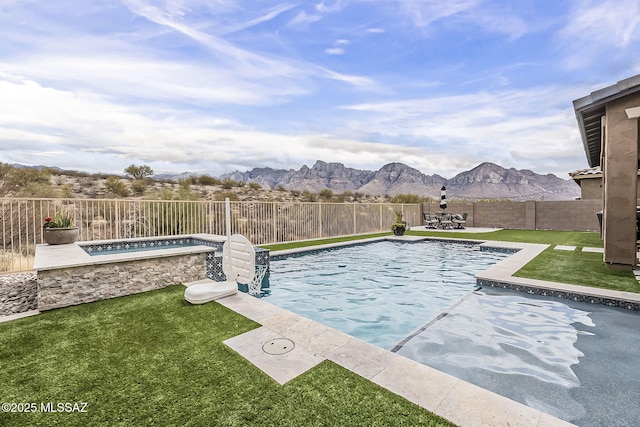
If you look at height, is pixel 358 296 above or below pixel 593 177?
below

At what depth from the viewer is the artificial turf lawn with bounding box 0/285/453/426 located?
1.71 metres

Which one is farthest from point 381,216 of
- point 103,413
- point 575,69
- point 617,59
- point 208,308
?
point 103,413

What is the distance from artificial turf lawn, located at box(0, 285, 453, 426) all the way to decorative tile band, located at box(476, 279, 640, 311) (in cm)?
393

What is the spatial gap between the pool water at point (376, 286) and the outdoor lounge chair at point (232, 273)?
928 millimetres

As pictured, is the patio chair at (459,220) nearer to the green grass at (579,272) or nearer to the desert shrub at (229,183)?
the green grass at (579,272)

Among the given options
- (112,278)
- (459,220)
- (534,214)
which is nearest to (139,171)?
(459,220)

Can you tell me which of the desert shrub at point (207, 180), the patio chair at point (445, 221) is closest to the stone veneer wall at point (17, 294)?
the patio chair at point (445, 221)

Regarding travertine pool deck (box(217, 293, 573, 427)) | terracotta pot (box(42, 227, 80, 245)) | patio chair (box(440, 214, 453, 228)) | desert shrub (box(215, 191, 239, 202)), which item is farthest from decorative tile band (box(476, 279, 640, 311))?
desert shrub (box(215, 191, 239, 202))

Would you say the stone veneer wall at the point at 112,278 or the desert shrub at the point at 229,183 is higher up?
the desert shrub at the point at 229,183

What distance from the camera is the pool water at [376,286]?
13.3ft

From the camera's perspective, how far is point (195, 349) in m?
2.55

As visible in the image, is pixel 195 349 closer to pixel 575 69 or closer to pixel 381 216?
pixel 381 216

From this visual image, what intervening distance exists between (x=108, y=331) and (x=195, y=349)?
1123 mm

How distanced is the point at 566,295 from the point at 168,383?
5.17 m
